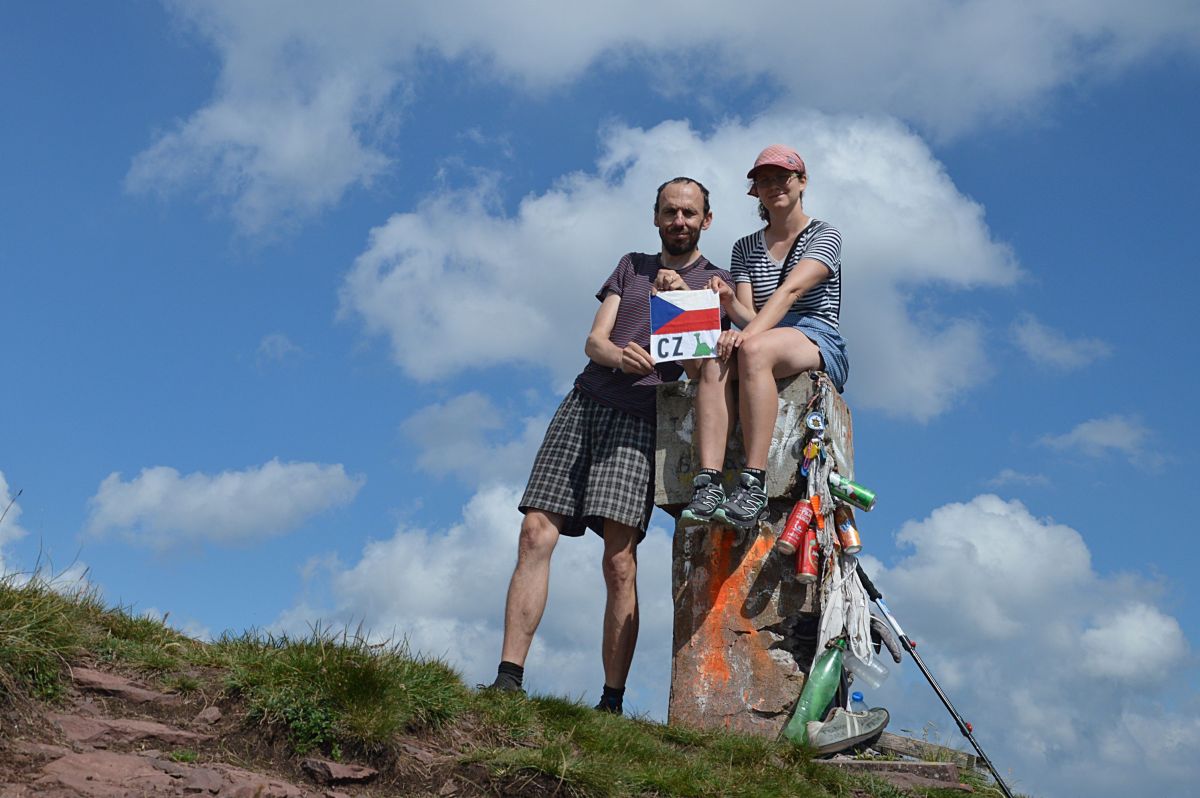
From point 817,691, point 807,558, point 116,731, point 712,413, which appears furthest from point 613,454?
point 116,731

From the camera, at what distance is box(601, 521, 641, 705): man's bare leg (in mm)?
6562

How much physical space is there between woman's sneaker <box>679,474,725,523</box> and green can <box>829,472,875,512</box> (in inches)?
29.7

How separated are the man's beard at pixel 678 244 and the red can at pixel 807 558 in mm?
1825

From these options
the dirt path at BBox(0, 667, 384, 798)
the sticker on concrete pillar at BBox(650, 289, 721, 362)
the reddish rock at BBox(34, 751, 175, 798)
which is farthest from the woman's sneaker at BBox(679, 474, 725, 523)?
the reddish rock at BBox(34, 751, 175, 798)

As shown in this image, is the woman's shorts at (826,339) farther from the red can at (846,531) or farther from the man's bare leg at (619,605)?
the man's bare leg at (619,605)

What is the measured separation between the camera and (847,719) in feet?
20.5

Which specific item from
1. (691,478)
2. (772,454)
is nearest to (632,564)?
(691,478)

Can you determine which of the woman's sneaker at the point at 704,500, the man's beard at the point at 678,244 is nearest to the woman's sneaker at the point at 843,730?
the woman's sneaker at the point at 704,500

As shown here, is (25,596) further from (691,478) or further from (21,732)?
(691,478)

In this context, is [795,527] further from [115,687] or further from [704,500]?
[115,687]

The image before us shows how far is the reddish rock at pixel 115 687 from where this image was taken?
15.3 feet

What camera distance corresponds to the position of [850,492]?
681 centimetres

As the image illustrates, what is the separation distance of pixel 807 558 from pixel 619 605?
42.0 inches

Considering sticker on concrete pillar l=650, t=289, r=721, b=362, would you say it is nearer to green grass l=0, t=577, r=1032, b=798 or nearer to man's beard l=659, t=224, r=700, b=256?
man's beard l=659, t=224, r=700, b=256
